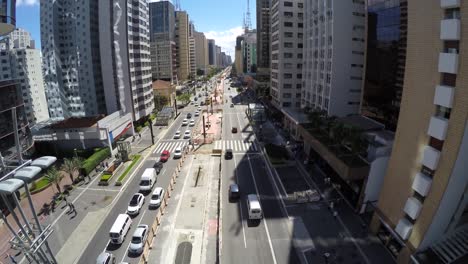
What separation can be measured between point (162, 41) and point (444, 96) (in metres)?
155

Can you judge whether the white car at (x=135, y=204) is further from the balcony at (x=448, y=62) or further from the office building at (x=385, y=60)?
the office building at (x=385, y=60)

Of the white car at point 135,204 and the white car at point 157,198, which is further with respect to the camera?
the white car at point 157,198

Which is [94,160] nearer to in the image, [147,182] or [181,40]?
[147,182]

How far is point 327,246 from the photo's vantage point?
27.3 m

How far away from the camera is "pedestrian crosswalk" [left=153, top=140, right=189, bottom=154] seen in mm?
59234

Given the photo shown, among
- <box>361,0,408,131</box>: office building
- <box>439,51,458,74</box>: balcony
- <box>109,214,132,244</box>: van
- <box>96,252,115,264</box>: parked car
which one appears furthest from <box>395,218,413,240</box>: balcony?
<box>109,214,132,244</box>: van

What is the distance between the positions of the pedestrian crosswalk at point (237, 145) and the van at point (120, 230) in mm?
30154

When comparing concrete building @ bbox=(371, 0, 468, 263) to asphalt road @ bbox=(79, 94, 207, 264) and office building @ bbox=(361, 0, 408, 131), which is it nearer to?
office building @ bbox=(361, 0, 408, 131)

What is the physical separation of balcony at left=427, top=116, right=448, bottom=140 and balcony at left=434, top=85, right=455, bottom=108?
48.1 inches

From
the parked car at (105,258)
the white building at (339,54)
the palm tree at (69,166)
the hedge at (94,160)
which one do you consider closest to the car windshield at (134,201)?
the parked car at (105,258)

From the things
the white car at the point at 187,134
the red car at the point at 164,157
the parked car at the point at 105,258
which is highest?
the white car at the point at 187,134

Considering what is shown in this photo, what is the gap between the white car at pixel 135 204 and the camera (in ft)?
111

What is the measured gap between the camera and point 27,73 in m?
102

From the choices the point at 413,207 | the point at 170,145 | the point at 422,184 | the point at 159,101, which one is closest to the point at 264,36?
the point at 159,101
